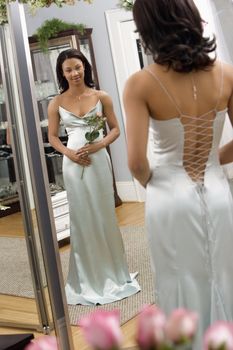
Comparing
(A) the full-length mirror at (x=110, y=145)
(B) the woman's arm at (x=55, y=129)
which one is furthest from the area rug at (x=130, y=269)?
(B) the woman's arm at (x=55, y=129)

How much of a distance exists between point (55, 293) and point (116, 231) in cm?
41

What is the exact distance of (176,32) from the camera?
181 cm

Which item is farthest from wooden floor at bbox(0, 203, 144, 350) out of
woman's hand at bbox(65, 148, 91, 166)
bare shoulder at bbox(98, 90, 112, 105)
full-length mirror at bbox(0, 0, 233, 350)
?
bare shoulder at bbox(98, 90, 112, 105)

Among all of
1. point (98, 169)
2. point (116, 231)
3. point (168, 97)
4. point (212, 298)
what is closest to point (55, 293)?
point (116, 231)

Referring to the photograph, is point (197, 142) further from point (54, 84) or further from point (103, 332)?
point (103, 332)

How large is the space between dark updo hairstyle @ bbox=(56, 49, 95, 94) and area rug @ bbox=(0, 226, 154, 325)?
71 centimetres

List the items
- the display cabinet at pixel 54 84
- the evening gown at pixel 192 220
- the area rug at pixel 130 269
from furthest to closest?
the area rug at pixel 130 269, the display cabinet at pixel 54 84, the evening gown at pixel 192 220

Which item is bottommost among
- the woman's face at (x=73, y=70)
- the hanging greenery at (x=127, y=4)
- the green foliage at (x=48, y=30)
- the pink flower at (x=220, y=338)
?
the pink flower at (x=220, y=338)

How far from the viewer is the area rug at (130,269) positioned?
2631 millimetres

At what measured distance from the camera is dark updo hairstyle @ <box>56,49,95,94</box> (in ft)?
8.22

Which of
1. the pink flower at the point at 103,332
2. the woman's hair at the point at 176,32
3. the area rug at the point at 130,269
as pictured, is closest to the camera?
the pink flower at the point at 103,332

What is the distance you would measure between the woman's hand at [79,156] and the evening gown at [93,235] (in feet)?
0.06

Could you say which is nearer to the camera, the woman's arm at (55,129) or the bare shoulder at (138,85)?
the bare shoulder at (138,85)

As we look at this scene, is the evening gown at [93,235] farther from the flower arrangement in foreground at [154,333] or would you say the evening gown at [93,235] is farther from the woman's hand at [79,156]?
the flower arrangement in foreground at [154,333]
